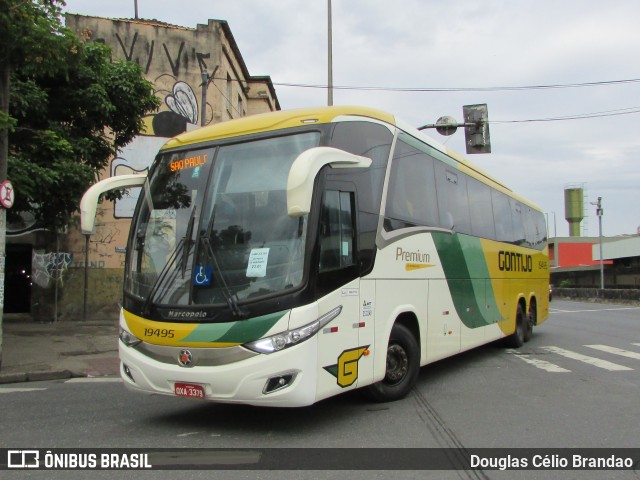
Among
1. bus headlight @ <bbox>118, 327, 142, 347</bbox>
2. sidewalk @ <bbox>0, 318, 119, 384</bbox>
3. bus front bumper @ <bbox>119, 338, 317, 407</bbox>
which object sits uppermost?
bus headlight @ <bbox>118, 327, 142, 347</bbox>

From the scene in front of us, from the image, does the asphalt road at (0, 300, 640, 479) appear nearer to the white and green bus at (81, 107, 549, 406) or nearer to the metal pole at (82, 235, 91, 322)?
the white and green bus at (81, 107, 549, 406)

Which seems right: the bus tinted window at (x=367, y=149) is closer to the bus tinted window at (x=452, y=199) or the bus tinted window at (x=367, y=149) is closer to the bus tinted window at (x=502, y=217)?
the bus tinted window at (x=452, y=199)

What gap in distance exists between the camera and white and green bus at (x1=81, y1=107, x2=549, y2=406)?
493cm

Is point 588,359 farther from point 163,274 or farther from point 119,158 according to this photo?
point 119,158

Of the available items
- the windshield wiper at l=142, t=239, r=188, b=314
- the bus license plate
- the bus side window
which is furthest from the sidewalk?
the bus side window

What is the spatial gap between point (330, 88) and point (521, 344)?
9.29m

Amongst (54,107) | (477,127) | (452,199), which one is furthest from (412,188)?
(54,107)

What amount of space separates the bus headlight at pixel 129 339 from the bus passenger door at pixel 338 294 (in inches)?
75.2

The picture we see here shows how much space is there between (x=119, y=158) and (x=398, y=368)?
14.3 metres

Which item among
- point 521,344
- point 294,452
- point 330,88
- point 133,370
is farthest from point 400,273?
point 330,88

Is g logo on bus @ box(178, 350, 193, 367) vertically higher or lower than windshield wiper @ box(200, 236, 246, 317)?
lower

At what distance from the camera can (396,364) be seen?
671 centimetres

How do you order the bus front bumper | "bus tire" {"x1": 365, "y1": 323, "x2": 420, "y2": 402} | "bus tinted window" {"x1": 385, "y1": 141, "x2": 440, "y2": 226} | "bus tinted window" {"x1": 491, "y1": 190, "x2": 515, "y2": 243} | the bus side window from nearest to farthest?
the bus front bumper → the bus side window → "bus tire" {"x1": 365, "y1": 323, "x2": 420, "y2": 402} → "bus tinted window" {"x1": 385, "y1": 141, "x2": 440, "y2": 226} → "bus tinted window" {"x1": 491, "y1": 190, "x2": 515, "y2": 243}

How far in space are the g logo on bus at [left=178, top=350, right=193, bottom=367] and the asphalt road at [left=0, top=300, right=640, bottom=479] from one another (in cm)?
73
